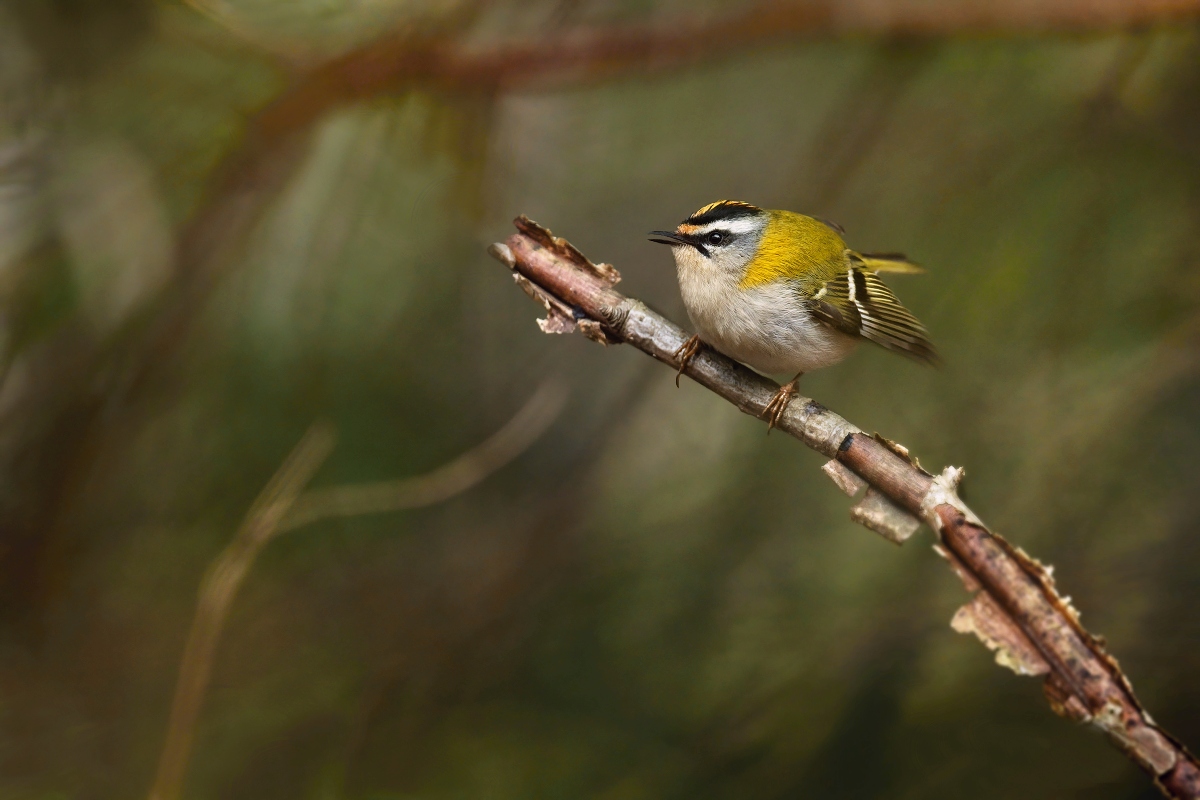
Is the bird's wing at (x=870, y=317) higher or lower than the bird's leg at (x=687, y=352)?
higher

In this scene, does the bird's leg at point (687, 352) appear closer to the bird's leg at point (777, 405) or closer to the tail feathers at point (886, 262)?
the bird's leg at point (777, 405)

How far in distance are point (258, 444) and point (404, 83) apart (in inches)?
18.4

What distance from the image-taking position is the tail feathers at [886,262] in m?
0.84

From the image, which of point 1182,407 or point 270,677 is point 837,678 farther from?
point 270,677

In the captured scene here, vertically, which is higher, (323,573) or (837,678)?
(837,678)

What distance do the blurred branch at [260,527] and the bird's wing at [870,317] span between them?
531mm

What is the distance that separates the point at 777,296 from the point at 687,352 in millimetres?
130

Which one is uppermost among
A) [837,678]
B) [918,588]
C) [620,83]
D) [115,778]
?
[620,83]

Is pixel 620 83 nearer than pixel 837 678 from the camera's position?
No

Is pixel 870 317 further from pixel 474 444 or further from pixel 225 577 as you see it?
pixel 225 577

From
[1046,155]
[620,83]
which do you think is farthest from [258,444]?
[1046,155]

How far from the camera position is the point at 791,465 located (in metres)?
0.99

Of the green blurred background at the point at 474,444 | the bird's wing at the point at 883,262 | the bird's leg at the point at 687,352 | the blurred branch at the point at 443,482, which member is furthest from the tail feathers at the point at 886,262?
the blurred branch at the point at 443,482

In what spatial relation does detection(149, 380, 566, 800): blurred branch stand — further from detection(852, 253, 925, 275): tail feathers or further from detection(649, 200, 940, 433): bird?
detection(852, 253, 925, 275): tail feathers
